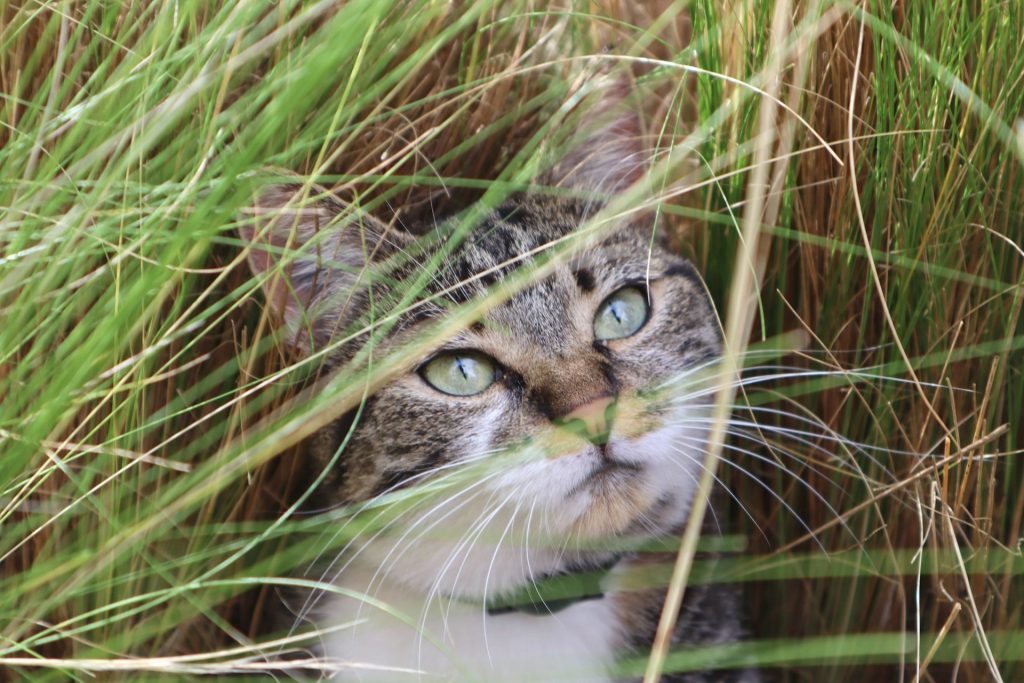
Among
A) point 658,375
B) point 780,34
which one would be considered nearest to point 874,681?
point 658,375

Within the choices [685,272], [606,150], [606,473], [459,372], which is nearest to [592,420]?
[606,473]

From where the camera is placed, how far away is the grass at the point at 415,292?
1.03 meters

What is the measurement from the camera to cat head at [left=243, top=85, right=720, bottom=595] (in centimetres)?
116

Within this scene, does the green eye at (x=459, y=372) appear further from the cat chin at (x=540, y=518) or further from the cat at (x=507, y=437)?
the cat chin at (x=540, y=518)

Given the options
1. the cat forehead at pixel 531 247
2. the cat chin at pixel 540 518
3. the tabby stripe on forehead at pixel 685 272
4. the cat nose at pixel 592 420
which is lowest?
the cat chin at pixel 540 518

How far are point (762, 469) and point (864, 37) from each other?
2.22 ft

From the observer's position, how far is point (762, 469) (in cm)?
154

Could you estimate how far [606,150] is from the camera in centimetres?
151

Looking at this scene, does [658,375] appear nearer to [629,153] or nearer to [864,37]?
[629,153]

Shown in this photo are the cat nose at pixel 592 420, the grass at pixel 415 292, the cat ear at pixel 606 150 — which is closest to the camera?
the grass at pixel 415 292

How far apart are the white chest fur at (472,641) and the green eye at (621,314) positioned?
388 millimetres

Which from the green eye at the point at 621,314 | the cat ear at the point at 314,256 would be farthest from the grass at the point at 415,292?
the green eye at the point at 621,314

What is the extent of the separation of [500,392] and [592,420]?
0.14m

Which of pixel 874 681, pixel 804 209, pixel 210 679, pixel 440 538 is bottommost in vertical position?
pixel 874 681
